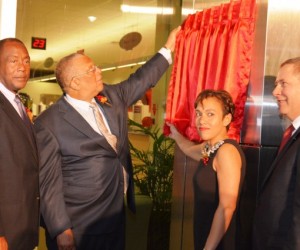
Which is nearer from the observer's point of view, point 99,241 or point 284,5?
point 284,5

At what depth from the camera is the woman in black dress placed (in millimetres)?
2551

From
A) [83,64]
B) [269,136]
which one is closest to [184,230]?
[269,136]

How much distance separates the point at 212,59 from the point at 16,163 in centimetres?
144

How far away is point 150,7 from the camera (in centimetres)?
941

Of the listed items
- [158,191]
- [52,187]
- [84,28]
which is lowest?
[158,191]

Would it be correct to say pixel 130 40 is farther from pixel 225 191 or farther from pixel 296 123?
pixel 296 123

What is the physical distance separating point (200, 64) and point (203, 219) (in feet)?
3.74

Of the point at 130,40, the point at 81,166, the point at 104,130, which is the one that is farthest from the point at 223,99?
the point at 130,40

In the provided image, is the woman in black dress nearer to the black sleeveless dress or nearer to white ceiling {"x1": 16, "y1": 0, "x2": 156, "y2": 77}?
the black sleeveless dress

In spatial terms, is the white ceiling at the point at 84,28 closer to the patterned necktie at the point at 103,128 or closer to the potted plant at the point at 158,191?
the potted plant at the point at 158,191

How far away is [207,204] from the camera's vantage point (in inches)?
107

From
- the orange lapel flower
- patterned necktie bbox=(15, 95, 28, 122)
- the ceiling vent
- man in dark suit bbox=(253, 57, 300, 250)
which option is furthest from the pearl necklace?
the ceiling vent

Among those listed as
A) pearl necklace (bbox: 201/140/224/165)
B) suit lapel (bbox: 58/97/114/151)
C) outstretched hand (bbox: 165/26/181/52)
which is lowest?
pearl necklace (bbox: 201/140/224/165)

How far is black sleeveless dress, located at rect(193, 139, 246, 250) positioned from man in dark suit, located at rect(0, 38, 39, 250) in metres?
0.87
